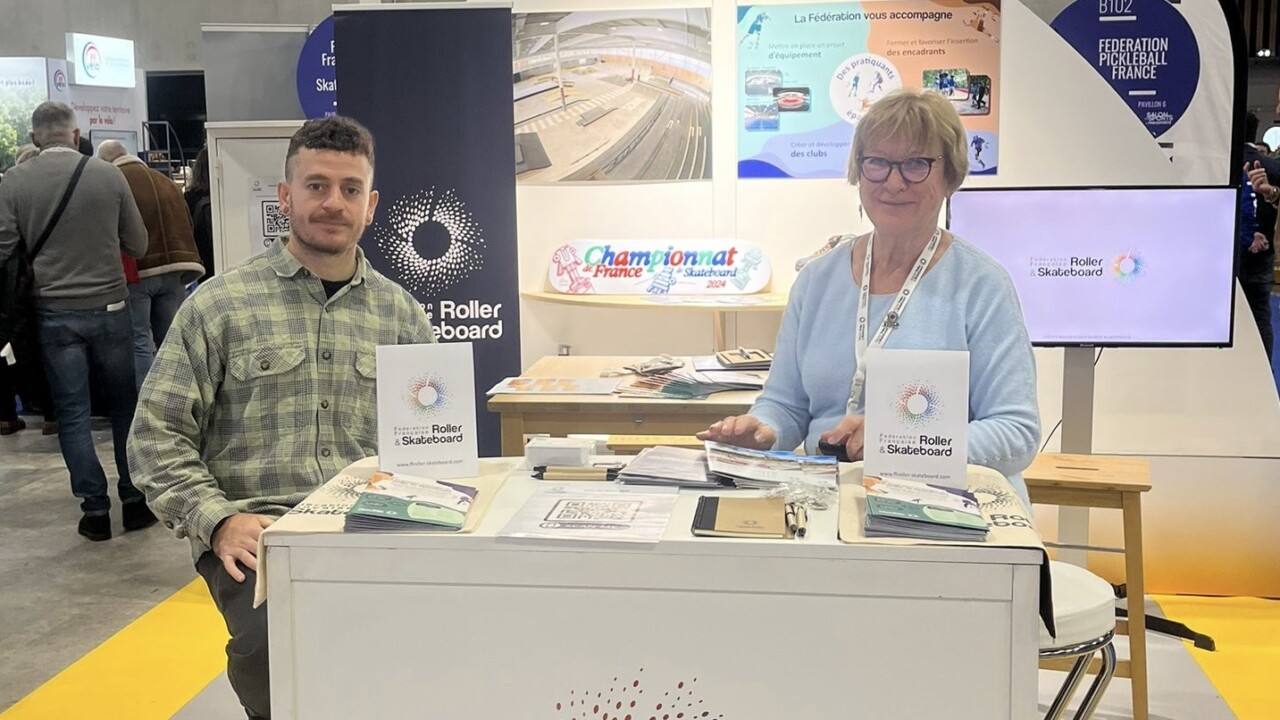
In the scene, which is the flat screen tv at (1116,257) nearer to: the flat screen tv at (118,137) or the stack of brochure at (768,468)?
the stack of brochure at (768,468)

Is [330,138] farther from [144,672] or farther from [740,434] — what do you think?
[144,672]

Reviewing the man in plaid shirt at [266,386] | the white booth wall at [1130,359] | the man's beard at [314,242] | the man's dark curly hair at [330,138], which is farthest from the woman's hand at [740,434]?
the white booth wall at [1130,359]

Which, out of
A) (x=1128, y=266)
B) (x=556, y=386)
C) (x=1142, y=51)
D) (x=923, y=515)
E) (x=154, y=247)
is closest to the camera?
(x=923, y=515)

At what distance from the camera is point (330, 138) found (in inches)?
96.0

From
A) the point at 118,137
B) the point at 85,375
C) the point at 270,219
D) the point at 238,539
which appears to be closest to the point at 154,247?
the point at 270,219

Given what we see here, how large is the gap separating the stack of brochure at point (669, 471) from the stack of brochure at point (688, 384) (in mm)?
1254

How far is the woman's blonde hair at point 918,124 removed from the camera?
2270 millimetres

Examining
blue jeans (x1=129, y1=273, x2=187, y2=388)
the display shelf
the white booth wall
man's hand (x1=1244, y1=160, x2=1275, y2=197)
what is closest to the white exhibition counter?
the display shelf

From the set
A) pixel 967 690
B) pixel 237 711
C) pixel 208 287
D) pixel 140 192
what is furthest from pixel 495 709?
pixel 140 192

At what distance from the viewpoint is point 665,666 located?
1.65m

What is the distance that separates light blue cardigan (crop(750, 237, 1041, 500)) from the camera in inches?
85.7

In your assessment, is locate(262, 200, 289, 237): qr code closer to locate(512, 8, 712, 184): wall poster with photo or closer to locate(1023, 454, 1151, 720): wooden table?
locate(512, 8, 712, 184): wall poster with photo

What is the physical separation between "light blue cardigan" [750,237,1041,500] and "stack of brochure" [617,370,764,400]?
2.81ft

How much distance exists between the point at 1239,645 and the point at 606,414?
215 centimetres
